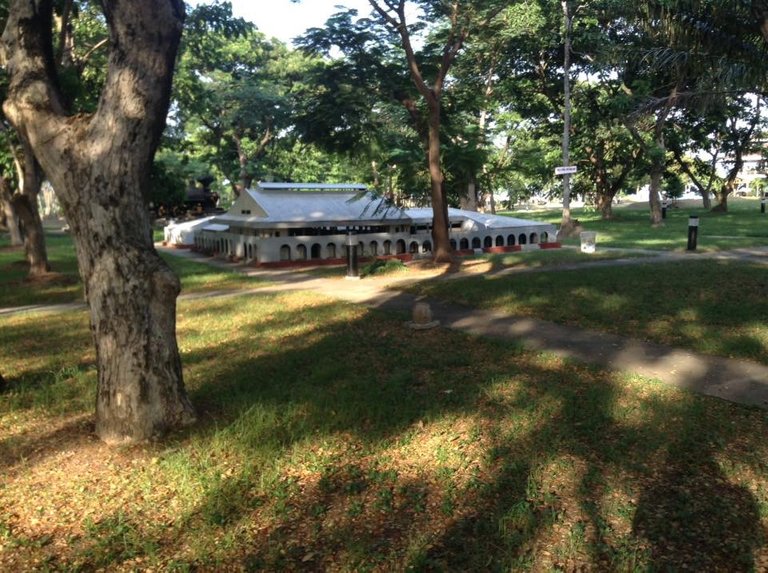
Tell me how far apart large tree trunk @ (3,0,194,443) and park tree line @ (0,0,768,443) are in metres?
0.01

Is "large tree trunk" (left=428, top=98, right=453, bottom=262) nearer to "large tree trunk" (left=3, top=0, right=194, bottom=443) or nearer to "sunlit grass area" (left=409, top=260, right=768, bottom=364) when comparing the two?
"sunlit grass area" (left=409, top=260, right=768, bottom=364)

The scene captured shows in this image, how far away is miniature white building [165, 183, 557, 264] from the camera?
1820cm

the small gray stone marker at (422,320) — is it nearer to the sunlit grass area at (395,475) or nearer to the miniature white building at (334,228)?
the sunlit grass area at (395,475)

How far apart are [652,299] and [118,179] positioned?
8.14 meters

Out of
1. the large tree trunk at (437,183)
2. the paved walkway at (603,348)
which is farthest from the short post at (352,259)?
the large tree trunk at (437,183)

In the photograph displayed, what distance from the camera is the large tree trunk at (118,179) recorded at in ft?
14.4

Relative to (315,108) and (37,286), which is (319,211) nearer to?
(315,108)

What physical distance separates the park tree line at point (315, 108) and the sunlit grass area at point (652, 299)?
13.1ft

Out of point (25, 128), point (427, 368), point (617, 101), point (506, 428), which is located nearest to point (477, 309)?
point (427, 368)

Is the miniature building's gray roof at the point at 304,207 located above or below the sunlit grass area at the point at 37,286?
above

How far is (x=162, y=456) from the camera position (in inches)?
171

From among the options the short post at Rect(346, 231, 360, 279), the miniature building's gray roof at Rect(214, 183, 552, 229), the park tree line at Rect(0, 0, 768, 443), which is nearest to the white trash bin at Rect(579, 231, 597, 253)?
→ the park tree line at Rect(0, 0, 768, 443)

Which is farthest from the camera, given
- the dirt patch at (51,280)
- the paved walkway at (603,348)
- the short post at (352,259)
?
the dirt patch at (51,280)

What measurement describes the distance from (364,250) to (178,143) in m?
8.64
